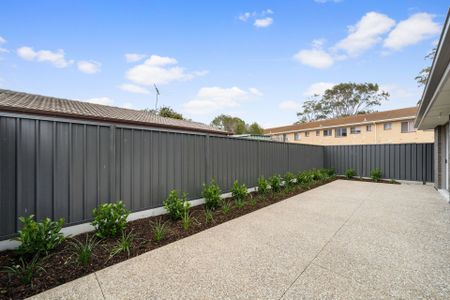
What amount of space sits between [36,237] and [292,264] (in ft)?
10.4

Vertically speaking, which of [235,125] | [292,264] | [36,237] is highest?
[235,125]

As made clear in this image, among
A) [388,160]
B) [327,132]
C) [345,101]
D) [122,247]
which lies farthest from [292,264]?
[345,101]

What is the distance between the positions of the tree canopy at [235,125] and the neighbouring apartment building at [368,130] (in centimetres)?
1229

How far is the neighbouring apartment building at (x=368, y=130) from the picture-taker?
48.9ft

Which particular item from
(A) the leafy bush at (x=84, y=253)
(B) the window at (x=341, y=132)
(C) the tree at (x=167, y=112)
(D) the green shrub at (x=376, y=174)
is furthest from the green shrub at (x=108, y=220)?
(C) the tree at (x=167, y=112)

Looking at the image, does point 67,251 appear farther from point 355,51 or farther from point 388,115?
point 388,115

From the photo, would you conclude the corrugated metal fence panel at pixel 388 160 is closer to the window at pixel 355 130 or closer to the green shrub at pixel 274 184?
the green shrub at pixel 274 184

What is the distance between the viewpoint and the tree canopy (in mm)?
35250

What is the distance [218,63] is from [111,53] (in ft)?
17.4

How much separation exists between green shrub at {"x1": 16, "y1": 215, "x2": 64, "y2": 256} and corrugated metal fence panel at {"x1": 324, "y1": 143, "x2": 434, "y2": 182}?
40.7ft

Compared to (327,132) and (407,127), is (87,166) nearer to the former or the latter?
(407,127)

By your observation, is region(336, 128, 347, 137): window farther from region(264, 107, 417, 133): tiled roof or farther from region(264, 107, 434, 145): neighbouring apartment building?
region(264, 107, 417, 133): tiled roof

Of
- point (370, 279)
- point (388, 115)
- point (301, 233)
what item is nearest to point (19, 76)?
point (301, 233)

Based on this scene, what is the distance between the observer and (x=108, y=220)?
3047 millimetres
